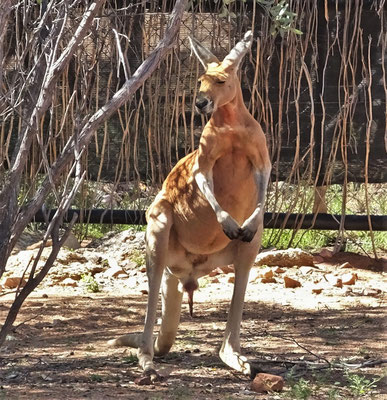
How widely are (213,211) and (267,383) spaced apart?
0.98m

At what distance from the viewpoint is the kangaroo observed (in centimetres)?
427

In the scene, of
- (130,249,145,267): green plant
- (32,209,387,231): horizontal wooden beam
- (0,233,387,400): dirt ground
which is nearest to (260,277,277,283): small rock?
(0,233,387,400): dirt ground

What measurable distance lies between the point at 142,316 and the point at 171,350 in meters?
0.89

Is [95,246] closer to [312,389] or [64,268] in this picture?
[64,268]

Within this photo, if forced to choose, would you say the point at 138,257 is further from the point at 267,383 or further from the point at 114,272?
the point at 267,383

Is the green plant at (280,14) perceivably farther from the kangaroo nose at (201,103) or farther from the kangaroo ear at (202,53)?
the kangaroo nose at (201,103)

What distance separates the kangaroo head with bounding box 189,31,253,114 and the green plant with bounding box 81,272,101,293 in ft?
7.66

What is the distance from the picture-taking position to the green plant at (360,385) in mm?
3645

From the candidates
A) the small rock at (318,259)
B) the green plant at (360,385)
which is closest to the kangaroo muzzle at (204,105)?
the green plant at (360,385)

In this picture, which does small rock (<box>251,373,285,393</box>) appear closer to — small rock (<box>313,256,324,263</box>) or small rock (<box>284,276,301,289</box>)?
small rock (<box>284,276,301,289</box>)

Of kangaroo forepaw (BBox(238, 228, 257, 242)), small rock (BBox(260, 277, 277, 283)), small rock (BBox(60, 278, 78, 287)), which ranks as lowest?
small rock (BBox(60, 278, 78, 287))

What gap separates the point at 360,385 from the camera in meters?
3.69

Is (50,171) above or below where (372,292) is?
above

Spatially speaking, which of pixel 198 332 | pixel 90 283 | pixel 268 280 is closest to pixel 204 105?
pixel 198 332
